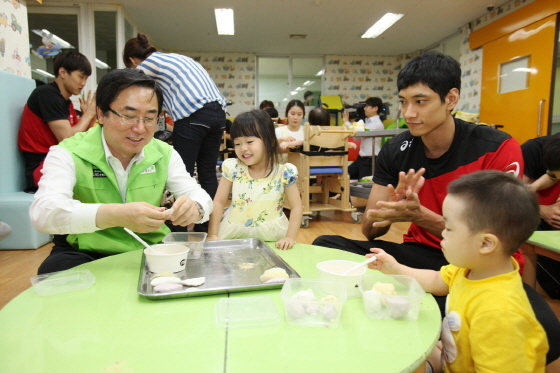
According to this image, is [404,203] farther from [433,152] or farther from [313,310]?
[313,310]

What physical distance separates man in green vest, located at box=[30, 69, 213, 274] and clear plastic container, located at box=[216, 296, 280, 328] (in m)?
0.36

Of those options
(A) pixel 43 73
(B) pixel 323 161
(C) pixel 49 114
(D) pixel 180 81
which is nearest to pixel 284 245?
(D) pixel 180 81

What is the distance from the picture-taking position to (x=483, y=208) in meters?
0.82

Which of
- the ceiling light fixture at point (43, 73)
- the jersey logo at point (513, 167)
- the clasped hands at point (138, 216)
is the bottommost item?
the clasped hands at point (138, 216)

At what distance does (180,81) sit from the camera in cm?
238

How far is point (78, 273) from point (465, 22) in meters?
6.96

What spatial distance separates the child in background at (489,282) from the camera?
0.75m

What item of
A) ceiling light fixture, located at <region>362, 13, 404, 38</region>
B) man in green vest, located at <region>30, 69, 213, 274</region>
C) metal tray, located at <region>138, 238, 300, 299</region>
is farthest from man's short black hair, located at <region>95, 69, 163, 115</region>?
ceiling light fixture, located at <region>362, 13, 404, 38</region>

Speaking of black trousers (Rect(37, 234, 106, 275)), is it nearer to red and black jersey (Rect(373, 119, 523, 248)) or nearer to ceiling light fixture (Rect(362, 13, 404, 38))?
red and black jersey (Rect(373, 119, 523, 248))

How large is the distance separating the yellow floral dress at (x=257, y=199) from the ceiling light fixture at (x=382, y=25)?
4969 mm

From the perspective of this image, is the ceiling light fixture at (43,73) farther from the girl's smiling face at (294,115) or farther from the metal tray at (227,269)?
the metal tray at (227,269)

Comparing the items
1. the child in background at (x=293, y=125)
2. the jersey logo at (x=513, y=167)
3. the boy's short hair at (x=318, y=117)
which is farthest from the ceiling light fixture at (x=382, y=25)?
the jersey logo at (x=513, y=167)

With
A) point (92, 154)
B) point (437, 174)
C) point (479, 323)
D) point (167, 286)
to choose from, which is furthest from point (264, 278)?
point (437, 174)

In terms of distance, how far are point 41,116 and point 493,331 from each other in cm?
299
